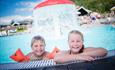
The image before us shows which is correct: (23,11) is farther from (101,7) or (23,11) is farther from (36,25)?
(101,7)

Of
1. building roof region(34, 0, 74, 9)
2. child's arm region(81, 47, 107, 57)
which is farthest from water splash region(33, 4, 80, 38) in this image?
child's arm region(81, 47, 107, 57)

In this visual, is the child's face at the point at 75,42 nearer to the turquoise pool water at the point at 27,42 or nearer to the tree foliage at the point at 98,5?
the turquoise pool water at the point at 27,42

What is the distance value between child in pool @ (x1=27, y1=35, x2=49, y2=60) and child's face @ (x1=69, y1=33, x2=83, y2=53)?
0.12 m

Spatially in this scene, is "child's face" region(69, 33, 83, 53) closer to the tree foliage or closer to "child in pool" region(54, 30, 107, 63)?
"child in pool" region(54, 30, 107, 63)

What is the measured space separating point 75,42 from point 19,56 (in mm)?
276

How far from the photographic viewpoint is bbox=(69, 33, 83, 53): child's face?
1340 mm

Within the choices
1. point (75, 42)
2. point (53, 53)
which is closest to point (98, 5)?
point (75, 42)

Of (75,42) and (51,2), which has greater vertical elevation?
(51,2)

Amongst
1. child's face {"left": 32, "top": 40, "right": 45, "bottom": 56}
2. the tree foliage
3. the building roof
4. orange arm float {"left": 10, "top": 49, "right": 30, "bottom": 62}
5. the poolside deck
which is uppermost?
the building roof

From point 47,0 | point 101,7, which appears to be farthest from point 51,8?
point 101,7

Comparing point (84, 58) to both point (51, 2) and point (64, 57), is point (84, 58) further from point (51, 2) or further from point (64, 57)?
point (51, 2)

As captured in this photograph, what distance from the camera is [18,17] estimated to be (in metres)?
1.34

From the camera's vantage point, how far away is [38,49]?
1350 millimetres

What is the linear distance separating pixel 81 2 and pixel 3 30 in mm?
399
